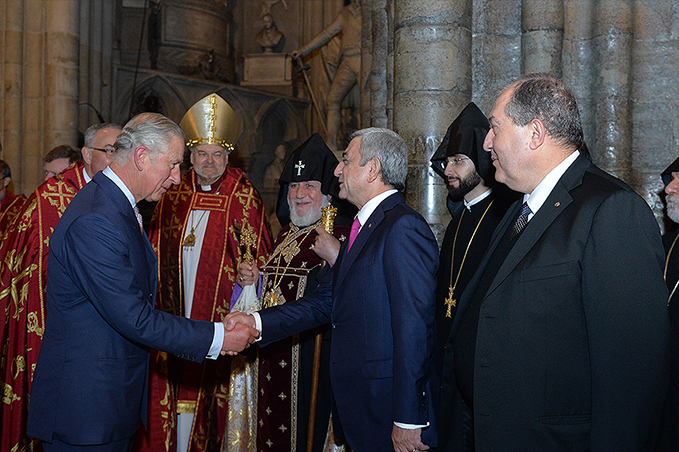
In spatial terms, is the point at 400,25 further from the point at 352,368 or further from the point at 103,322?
the point at 103,322

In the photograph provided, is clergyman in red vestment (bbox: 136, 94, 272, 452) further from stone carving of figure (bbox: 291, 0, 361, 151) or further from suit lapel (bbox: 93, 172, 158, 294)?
stone carving of figure (bbox: 291, 0, 361, 151)

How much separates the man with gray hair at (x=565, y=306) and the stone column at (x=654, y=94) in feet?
7.35

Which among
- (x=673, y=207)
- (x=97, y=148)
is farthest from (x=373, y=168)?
(x=97, y=148)

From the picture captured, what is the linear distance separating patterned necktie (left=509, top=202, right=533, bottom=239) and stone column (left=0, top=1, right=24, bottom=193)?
7361 millimetres

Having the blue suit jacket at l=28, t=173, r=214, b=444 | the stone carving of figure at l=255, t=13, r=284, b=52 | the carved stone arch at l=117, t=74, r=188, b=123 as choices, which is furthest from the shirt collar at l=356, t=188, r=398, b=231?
the stone carving of figure at l=255, t=13, r=284, b=52

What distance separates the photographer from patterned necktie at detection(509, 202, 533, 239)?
2.04 meters

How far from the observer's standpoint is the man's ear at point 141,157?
8.09ft

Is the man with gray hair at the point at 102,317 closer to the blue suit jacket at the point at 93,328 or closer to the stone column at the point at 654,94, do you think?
the blue suit jacket at the point at 93,328

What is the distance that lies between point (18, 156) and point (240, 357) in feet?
18.3

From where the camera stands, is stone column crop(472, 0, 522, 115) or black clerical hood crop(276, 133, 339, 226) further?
stone column crop(472, 0, 522, 115)

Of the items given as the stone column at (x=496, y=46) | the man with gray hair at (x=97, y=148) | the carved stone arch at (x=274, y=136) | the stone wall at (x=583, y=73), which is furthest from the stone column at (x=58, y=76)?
the stone column at (x=496, y=46)

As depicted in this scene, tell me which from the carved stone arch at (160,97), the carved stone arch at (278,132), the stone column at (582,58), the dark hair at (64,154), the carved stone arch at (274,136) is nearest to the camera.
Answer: the stone column at (582,58)

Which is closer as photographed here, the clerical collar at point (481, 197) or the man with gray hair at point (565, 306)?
the man with gray hair at point (565, 306)

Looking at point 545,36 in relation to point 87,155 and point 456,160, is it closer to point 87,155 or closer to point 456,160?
point 456,160
